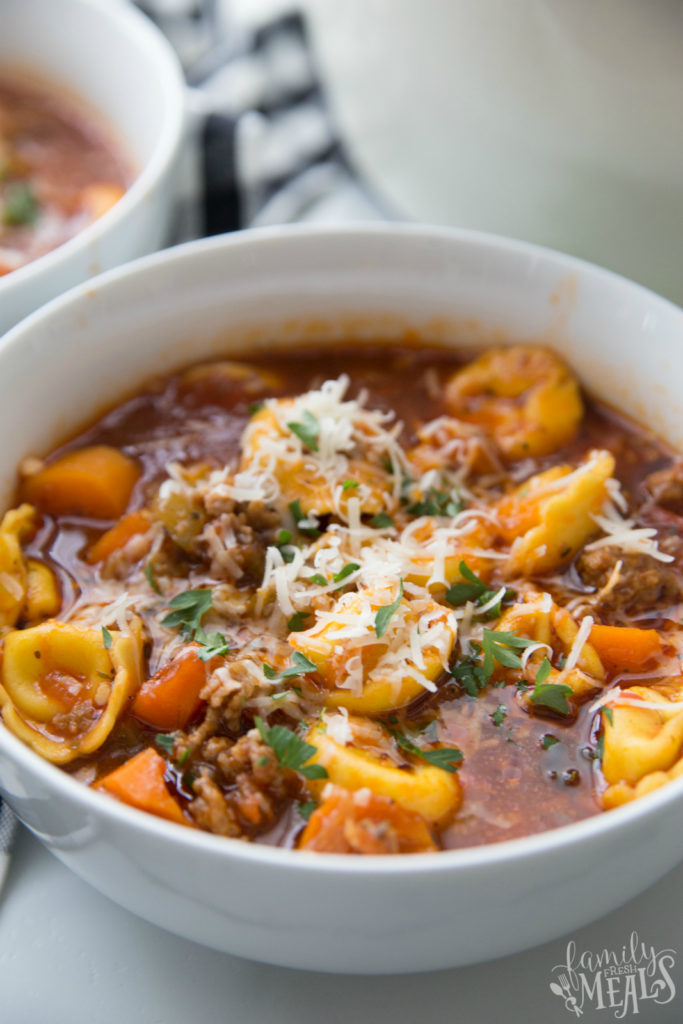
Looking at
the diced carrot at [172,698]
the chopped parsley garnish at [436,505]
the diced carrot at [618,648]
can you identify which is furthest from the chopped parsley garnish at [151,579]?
the diced carrot at [618,648]

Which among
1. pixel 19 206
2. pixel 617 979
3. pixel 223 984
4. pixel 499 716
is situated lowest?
pixel 617 979

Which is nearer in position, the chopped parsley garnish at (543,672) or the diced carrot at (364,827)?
the diced carrot at (364,827)

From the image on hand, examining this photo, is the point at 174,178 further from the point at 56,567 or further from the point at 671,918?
the point at 671,918

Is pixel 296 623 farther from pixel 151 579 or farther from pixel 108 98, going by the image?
pixel 108 98

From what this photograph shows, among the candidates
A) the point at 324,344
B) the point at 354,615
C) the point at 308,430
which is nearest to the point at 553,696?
the point at 354,615

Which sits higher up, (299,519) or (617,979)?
(299,519)

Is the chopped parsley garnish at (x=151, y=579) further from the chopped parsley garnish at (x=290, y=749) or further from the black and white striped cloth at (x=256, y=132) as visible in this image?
the black and white striped cloth at (x=256, y=132)
